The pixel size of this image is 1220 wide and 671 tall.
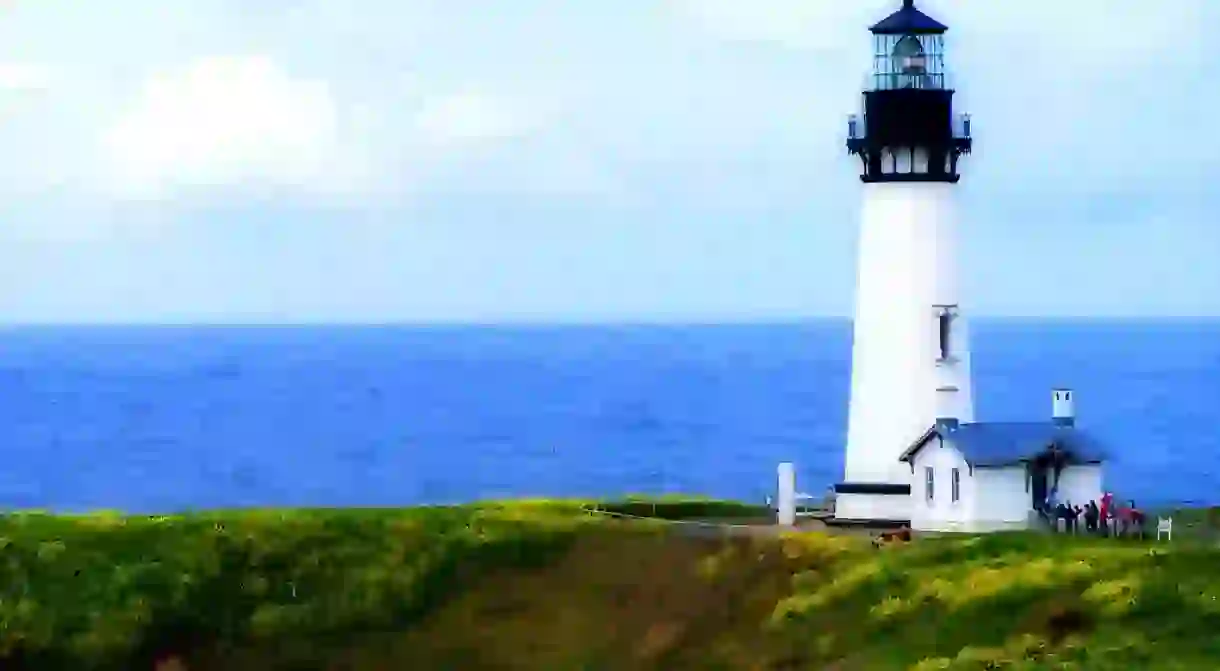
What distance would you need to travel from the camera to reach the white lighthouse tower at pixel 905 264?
53562 mm

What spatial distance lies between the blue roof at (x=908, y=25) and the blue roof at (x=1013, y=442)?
8.99 meters

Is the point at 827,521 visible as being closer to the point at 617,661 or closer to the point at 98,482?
the point at 617,661

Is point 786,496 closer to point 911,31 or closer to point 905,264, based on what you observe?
point 905,264

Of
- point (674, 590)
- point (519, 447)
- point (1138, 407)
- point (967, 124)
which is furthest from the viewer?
point (1138, 407)

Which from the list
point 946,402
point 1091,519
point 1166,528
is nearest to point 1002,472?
point 1091,519

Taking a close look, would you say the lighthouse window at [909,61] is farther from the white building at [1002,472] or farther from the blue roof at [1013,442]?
the blue roof at [1013,442]

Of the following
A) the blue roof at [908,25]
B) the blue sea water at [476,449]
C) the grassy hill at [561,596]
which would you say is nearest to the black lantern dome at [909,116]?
the blue roof at [908,25]

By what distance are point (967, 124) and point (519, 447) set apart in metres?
96.8

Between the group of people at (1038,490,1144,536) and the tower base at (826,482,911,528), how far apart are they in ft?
10.9

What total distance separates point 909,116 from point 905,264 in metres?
3.33

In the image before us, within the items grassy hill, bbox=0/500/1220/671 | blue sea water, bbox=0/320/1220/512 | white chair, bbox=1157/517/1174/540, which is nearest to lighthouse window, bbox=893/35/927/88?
grassy hill, bbox=0/500/1220/671

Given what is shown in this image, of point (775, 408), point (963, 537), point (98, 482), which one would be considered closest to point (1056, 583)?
point (963, 537)

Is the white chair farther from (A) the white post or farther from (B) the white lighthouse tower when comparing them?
(A) the white post

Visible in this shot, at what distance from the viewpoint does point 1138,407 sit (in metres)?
184
